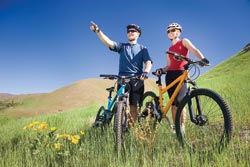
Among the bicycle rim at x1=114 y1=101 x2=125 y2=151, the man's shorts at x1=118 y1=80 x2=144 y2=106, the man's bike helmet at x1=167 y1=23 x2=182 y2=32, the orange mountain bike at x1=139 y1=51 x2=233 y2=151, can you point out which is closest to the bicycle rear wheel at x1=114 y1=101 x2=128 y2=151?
the bicycle rim at x1=114 y1=101 x2=125 y2=151

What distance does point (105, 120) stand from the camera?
17.3 feet

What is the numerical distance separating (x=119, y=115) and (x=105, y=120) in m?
1.07

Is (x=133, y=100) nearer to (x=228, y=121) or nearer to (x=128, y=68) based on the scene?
(x=128, y=68)

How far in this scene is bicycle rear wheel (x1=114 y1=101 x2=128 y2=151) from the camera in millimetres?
4078

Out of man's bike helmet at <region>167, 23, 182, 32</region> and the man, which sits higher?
man's bike helmet at <region>167, 23, 182, 32</region>

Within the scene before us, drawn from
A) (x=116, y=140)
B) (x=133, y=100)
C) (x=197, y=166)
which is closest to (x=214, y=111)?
(x=197, y=166)

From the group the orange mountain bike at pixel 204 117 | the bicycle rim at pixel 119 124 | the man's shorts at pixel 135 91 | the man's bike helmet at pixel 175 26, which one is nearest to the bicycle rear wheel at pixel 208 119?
the orange mountain bike at pixel 204 117

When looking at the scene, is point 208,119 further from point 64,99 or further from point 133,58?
point 64,99

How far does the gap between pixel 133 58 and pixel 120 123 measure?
5.26 feet

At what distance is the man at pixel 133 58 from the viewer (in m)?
5.34

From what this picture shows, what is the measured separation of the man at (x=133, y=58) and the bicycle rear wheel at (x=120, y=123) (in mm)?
937

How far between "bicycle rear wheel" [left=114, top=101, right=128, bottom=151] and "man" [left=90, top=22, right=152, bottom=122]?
94 centimetres

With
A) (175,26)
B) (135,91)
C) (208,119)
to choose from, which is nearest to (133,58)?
(135,91)

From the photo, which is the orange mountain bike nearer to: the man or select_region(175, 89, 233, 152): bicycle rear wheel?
select_region(175, 89, 233, 152): bicycle rear wheel
